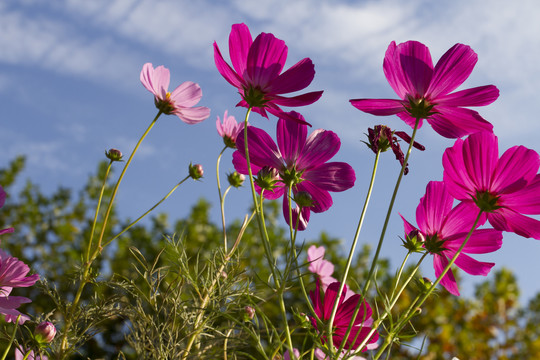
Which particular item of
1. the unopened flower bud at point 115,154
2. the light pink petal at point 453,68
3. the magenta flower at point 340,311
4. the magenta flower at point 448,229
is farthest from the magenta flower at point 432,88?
the unopened flower bud at point 115,154

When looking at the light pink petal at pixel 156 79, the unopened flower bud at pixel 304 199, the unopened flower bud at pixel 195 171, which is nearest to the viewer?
the unopened flower bud at pixel 304 199

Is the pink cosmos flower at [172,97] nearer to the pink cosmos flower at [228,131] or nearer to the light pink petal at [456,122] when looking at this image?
the pink cosmos flower at [228,131]

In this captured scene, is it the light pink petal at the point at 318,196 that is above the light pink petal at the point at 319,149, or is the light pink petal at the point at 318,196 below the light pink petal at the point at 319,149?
below

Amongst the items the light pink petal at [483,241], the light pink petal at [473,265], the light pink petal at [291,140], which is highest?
the light pink petal at [291,140]

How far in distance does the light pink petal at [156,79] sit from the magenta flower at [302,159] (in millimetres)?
395

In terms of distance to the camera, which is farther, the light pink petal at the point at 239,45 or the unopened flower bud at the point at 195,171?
the unopened flower bud at the point at 195,171

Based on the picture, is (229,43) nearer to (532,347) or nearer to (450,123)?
(450,123)

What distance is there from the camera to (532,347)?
596 centimetres

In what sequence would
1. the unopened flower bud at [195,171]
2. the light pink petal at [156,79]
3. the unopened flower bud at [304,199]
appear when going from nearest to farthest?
the unopened flower bud at [304,199] < the light pink petal at [156,79] < the unopened flower bud at [195,171]

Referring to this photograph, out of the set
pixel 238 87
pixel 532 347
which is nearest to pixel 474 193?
pixel 238 87

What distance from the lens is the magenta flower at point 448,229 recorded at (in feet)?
2.28

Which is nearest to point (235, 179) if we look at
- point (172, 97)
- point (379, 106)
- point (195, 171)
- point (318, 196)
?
point (195, 171)

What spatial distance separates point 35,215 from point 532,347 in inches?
230

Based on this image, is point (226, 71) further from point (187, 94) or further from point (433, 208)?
point (187, 94)
